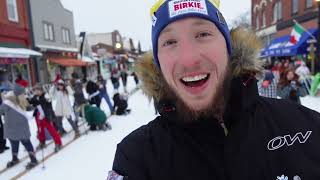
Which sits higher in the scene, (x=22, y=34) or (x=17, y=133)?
(x=22, y=34)

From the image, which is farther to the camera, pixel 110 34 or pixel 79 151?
pixel 110 34

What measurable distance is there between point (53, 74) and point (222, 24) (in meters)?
25.7

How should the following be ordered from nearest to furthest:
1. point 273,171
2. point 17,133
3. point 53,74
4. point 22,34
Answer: point 273,171 → point 17,133 → point 22,34 → point 53,74

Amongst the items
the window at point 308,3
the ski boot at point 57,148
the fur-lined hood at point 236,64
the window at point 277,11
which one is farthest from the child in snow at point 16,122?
the window at point 277,11

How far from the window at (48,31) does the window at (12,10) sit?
13.5ft

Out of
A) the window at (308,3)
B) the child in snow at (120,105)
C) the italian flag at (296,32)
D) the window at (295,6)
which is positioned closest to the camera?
the child in snow at (120,105)

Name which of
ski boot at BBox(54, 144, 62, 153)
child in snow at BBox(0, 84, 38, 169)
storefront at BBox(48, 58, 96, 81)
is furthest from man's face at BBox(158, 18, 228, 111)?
storefront at BBox(48, 58, 96, 81)

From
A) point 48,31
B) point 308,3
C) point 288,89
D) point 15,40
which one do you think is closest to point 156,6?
point 288,89

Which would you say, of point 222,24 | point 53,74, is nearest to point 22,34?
point 53,74

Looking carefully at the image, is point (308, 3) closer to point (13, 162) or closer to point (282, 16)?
point (282, 16)

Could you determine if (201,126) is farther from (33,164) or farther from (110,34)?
(110,34)

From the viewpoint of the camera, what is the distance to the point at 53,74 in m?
25.8

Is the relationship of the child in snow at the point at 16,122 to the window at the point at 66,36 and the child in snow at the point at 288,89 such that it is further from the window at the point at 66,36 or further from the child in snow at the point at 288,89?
the window at the point at 66,36

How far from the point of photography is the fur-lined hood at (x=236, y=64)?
1.62 metres
